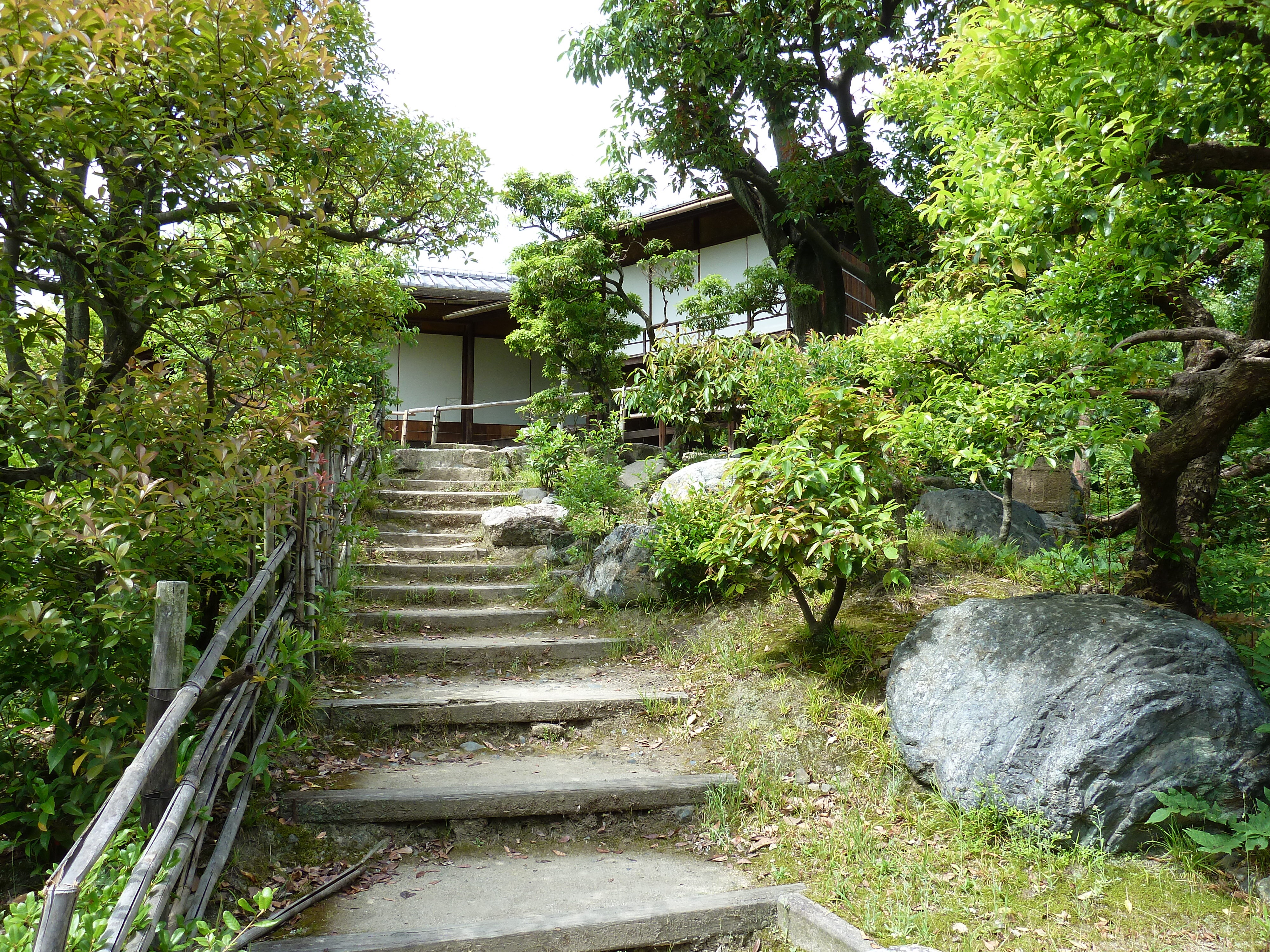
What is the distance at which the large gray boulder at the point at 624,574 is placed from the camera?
6.73 m

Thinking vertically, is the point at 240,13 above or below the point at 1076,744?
above

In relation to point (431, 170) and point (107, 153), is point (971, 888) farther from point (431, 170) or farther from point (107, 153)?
point (431, 170)

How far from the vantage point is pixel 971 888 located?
3.32 meters

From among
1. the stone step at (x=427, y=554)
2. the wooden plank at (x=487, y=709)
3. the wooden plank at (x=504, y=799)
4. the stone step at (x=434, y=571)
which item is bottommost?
the wooden plank at (x=504, y=799)

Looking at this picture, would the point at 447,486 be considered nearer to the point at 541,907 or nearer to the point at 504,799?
the point at 504,799

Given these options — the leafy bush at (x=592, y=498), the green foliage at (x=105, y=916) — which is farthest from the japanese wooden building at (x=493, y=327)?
the green foliage at (x=105, y=916)

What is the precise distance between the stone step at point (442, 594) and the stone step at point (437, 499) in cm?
226

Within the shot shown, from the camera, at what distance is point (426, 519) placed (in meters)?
8.80

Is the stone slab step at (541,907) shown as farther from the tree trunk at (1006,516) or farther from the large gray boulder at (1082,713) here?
the tree trunk at (1006,516)

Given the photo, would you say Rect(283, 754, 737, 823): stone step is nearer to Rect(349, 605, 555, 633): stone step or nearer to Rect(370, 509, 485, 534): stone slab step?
Rect(349, 605, 555, 633): stone step

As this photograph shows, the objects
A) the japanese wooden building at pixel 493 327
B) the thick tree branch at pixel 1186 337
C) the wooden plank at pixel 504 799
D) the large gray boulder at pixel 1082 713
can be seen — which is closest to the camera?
the large gray boulder at pixel 1082 713

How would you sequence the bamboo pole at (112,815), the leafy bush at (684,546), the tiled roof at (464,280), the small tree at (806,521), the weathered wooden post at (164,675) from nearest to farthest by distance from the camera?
the bamboo pole at (112,815), the weathered wooden post at (164,675), the small tree at (806,521), the leafy bush at (684,546), the tiled roof at (464,280)

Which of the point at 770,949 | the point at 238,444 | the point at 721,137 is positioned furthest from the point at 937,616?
the point at 721,137

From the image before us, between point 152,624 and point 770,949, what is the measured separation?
2.79 m
